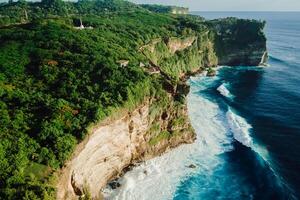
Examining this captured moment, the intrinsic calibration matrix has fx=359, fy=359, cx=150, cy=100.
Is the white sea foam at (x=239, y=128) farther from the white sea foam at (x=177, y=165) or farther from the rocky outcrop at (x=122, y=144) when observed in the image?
the rocky outcrop at (x=122, y=144)

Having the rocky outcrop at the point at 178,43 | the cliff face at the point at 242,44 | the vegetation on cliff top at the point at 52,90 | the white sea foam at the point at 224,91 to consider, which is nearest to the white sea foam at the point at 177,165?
the vegetation on cliff top at the point at 52,90

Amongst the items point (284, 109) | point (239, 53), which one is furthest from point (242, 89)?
point (239, 53)

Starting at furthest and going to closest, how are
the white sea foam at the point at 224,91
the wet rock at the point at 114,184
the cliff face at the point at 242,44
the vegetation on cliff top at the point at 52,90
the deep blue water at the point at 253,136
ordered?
the cliff face at the point at 242,44 < the white sea foam at the point at 224,91 < the deep blue water at the point at 253,136 < the wet rock at the point at 114,184 < the vegetation on cliff top at the point at 52,90

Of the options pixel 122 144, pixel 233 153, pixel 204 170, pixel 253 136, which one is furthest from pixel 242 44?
pixel 122 144

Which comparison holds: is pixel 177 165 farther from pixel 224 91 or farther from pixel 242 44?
pixel 242 44

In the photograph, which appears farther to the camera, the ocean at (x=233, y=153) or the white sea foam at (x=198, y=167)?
the ocean at (x=233, y=153)

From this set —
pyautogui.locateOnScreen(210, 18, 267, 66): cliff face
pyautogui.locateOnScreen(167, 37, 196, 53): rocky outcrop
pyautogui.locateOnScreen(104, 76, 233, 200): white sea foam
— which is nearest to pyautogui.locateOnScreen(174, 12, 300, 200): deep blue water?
pyautogui.locateOnScreen(104, 76, 233, 200): white sea foam
